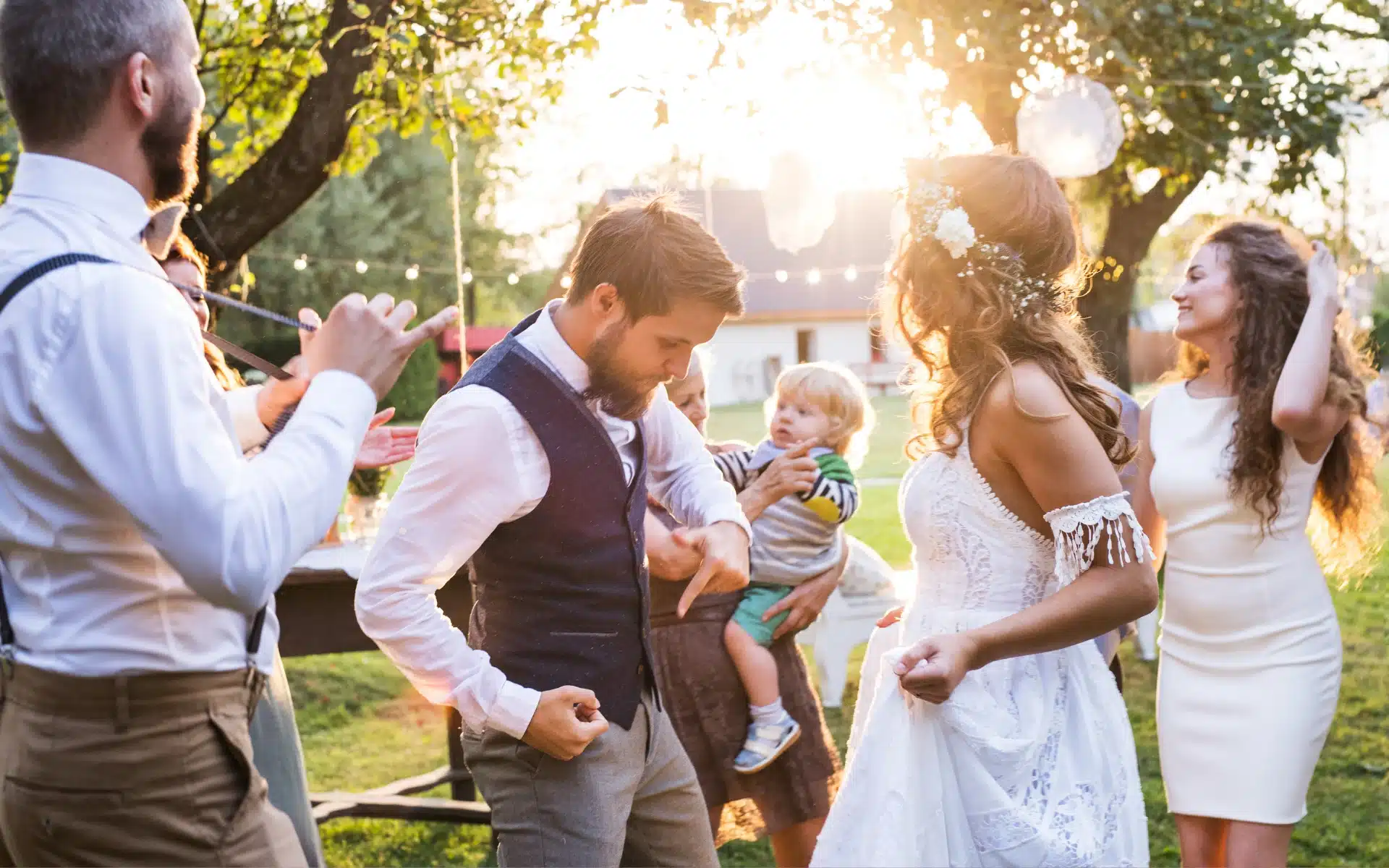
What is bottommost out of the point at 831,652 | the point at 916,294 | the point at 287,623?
the point at 831,652

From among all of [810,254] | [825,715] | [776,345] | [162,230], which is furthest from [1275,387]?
[776,345]

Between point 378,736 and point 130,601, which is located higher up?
point 130,601

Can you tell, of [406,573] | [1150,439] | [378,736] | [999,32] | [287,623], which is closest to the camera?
[406,573]

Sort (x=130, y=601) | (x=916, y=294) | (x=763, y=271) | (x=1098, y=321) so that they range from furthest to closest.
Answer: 1. (x=763, y=271)
2. (x=1098, y=321)
3. (x=916, y=294)
4. (x=130, y=601)

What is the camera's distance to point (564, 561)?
2031 millimetres

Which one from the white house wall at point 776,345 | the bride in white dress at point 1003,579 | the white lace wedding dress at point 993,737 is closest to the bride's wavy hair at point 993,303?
the bride in white dress at point 1003,579

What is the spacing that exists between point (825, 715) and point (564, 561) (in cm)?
461

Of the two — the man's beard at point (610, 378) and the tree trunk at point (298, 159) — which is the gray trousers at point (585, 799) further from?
the tree trunk at point (298, 159)

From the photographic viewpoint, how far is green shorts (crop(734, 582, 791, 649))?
315cm

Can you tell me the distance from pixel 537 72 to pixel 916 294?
3921 mm

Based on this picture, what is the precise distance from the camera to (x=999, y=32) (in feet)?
15.3

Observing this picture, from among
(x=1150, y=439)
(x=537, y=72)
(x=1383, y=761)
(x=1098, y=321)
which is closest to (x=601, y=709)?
(x=1150, y=439)

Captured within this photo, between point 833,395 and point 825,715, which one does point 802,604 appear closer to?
point 833,395

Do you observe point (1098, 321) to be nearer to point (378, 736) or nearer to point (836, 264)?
point (378, 736)
